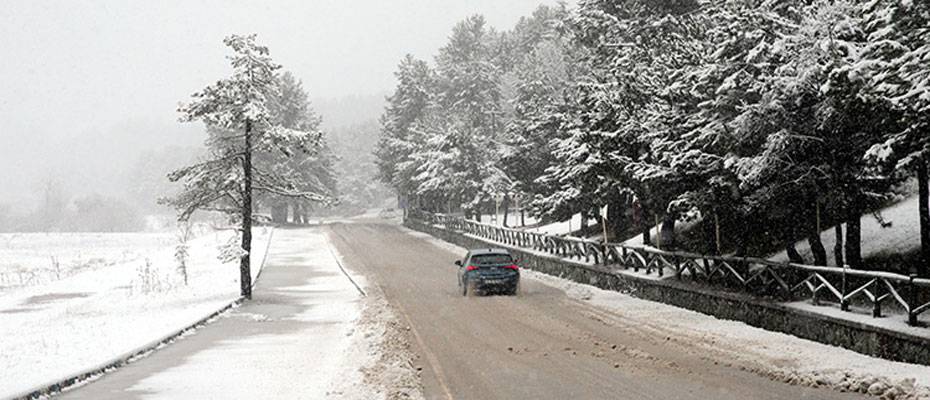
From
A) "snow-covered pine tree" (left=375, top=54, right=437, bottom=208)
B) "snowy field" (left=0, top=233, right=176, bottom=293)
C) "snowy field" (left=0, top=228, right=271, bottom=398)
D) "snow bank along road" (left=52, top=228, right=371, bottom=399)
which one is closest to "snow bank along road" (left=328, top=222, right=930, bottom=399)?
"snow bank along road" (left=52, top=228, right=371, bottom=399)

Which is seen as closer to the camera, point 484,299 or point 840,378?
point 840,378

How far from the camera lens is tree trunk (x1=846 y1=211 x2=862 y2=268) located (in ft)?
62.2

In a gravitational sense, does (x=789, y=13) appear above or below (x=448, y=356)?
above

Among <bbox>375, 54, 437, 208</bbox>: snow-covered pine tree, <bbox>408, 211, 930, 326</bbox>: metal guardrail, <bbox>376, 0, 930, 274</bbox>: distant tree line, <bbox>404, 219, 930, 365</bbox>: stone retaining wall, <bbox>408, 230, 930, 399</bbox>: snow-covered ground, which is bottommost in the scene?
<bbox>408, 230, 930, 399</bbox>: snow-covered ground

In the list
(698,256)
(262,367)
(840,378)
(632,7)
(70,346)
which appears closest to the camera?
(840,378)

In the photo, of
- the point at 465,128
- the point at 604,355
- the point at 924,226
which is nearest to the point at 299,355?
the point at 604,355

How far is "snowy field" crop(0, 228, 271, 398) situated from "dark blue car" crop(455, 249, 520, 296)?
7760 millimetres

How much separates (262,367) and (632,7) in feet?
A: 77.4

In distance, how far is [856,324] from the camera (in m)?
14.4

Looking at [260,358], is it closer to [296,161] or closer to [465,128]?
[465,128]

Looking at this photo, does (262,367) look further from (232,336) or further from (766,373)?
(766,373)

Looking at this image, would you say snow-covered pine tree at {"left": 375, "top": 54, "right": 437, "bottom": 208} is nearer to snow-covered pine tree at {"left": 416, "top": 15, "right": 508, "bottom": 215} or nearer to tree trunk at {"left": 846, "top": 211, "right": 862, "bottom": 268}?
snow-covered pine tree at {"left": 416, "top": 15, "right": 508, "bottom": 215}

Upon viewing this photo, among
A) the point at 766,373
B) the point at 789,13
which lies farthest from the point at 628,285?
the point at 766,373

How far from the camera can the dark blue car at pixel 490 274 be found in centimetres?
2589
